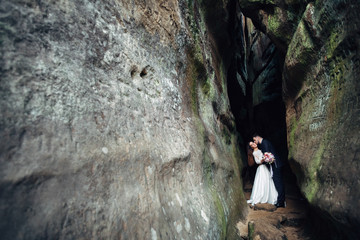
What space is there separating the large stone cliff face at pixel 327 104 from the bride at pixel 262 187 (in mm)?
1448

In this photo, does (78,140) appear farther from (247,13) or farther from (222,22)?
(247,13)

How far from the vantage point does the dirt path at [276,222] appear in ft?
12.1

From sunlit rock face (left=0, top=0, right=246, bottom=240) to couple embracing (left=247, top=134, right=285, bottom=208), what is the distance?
3531 mm

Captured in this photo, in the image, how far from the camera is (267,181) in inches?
259

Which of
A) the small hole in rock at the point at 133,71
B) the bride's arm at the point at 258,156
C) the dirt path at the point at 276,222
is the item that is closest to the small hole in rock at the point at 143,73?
the small hole in rock at the point at 133,71

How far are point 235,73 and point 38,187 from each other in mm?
10580

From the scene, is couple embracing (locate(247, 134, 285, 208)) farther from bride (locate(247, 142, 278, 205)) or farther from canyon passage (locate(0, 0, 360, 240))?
canyon passage (locate(0, 0, 360, 240))

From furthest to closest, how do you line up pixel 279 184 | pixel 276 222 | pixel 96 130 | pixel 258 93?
1. pixel 258 93
2. pixel 279 184
3. pixel 276 222
4. pixel 96 130

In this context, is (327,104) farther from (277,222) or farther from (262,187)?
(262,187)

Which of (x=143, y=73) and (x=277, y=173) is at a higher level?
(x=143, y=73)

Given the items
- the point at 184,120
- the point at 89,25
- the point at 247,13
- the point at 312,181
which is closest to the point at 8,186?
the point at 89,25

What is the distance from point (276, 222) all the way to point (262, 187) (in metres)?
2.02

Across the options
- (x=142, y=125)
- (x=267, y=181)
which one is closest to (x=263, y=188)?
(x=267, y=181)

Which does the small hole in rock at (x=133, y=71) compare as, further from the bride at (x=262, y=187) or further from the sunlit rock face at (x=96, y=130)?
the bride at (x=262, y=187)
